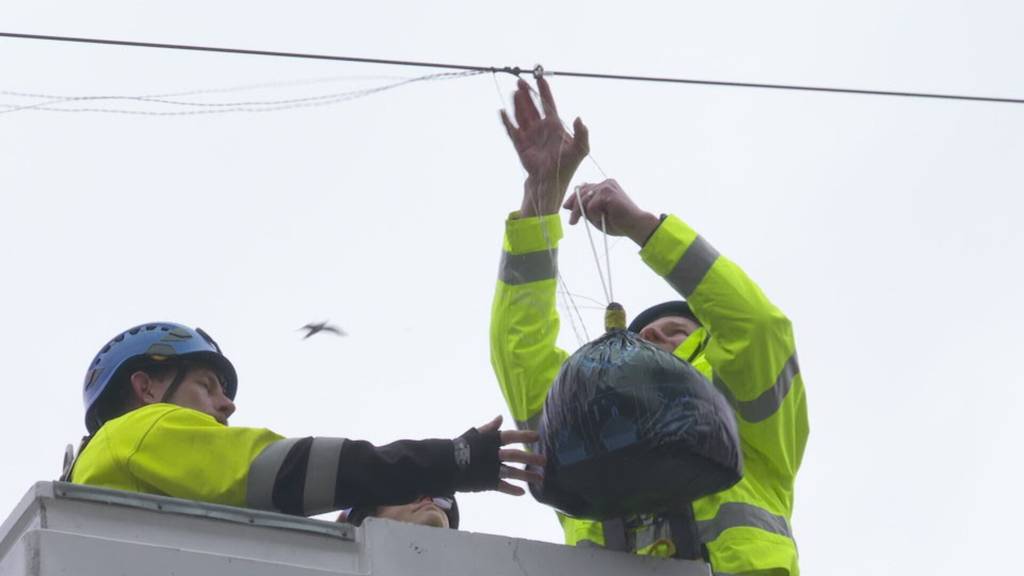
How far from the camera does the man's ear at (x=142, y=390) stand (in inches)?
226

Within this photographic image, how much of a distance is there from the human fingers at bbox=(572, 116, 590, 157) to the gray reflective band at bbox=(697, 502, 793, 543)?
138 centimetres

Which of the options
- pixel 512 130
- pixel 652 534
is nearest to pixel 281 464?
pixel 652 534

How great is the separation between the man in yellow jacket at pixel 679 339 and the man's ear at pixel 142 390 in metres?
1.00

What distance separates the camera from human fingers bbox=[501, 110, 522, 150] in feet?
20.5

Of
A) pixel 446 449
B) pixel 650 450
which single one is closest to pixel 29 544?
pixel 446 449

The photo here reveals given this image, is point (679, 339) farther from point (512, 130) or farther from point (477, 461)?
point (477, 461)

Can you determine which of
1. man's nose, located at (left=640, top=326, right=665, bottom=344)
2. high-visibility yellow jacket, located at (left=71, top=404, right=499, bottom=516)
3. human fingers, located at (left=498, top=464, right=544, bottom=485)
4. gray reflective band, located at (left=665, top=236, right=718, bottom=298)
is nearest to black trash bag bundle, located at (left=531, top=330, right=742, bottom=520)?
human fingers, located at (left=498, top=464, right=544, bottom=485)

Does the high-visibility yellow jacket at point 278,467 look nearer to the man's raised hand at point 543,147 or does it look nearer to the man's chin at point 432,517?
the man's chin at point 432,517

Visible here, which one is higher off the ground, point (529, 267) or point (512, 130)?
point (512, 130)

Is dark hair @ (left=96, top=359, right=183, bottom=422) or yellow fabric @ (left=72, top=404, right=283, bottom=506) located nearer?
yellow fabric @ (left=72, top=404, right=283, bottom=506)

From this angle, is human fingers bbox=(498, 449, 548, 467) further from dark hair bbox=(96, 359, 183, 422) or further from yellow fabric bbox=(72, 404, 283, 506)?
dark hair bbox=(96, 359, 183, 422)

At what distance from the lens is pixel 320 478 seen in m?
4.79

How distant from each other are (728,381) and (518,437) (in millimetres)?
705

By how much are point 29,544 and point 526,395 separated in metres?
1.98
